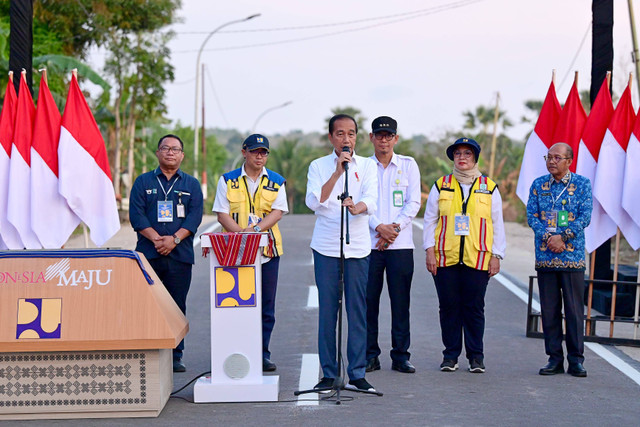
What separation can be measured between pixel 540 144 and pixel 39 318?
18.8ft

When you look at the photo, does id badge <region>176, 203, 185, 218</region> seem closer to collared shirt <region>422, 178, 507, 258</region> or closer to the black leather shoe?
collared shirt <region>422, 178, 507, 258</region>

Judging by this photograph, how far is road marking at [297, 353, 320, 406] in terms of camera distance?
6973 mm

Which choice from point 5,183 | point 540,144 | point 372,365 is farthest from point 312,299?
point 5,183

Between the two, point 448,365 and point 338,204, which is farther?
point 448,365

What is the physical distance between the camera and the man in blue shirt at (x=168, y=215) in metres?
8.13

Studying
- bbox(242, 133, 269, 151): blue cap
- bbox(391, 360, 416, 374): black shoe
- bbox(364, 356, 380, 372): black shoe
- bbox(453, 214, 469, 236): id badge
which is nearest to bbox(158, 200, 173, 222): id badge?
bbox(242, 133, 269, 151): blue cap

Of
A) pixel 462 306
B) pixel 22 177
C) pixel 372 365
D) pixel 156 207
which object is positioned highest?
pixel 22 177

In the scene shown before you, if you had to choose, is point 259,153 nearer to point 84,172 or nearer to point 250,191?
point 250,191

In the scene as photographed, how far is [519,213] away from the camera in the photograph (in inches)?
1487

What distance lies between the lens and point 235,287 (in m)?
7.04

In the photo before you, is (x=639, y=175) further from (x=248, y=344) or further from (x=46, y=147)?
(x=46, y=147)

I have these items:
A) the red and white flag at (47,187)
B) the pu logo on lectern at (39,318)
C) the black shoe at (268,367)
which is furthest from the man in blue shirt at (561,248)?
the red and white flag at (47,187)

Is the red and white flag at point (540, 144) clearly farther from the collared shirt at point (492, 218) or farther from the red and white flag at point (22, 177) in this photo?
the red and white flag at point (22, 177)

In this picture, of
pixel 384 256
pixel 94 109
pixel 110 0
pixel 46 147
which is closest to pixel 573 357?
pixel 384 256
